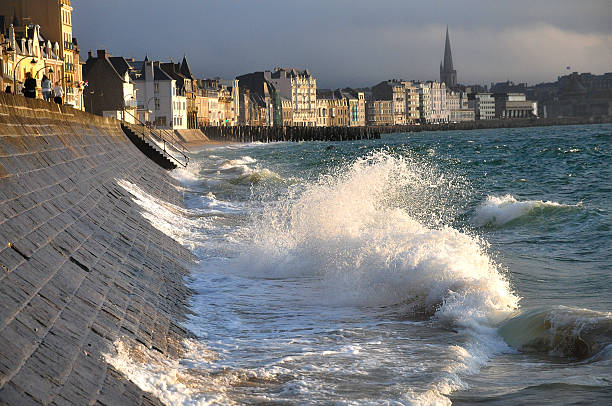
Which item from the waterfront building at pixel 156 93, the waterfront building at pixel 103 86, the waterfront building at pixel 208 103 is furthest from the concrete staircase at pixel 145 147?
the waterfront building at pixel 208 103

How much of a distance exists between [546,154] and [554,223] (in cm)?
4489

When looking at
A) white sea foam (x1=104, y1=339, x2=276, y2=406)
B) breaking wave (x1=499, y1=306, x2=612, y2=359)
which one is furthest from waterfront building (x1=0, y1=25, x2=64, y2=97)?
white sea foam (x1=104, y1=339, x2=276, y2=406)

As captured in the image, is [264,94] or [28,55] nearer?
[28,55]

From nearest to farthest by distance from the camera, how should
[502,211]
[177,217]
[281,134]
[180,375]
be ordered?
1. [180,375]
2. [177,217]
3. [502,211]
4. [281,134]

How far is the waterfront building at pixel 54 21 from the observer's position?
75.4 metres

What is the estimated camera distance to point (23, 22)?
75125mm

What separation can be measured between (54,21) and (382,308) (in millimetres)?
73253

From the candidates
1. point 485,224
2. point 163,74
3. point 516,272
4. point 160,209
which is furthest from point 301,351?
point 163,74

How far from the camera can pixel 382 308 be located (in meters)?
11.2

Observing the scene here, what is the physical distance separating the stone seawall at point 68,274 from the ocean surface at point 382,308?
0.36 metres

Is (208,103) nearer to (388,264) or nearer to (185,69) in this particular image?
(185,69)

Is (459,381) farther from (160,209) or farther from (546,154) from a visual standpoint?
(546,154)

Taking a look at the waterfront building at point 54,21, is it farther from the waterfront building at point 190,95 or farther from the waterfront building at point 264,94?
the waterfront building at point 264,94

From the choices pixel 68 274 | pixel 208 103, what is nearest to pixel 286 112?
pixel 208 103
